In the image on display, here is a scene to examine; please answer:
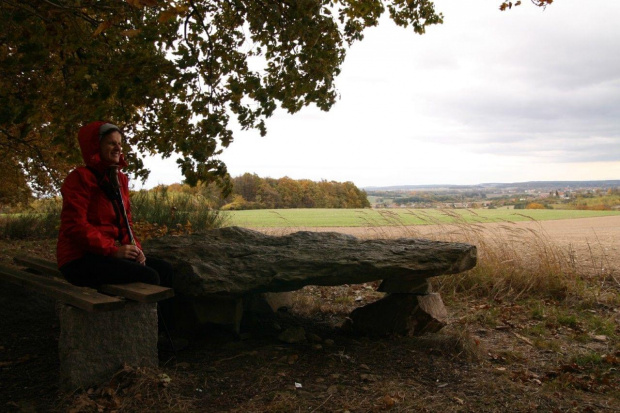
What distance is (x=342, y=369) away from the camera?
4445 mm

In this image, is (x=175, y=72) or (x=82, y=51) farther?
(x=82, y=51)

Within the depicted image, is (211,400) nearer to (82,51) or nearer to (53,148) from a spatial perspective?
(82,51)

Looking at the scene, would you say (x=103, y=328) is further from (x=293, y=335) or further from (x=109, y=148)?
(x=293, y=335)

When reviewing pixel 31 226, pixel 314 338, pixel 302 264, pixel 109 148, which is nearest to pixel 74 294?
pixel 109 148

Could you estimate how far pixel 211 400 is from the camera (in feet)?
12.5

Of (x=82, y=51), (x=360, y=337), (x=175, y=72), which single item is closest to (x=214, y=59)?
(x=175, y=72)

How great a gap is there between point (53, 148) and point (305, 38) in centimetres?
532

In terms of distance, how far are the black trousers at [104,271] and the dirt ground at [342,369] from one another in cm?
73

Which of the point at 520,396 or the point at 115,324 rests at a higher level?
the point at 115,324

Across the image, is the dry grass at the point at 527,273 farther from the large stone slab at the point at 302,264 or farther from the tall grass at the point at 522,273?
the large stone slab at the point at 302,264

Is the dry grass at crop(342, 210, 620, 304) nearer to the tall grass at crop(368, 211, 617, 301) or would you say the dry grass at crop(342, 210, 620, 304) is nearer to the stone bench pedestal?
the tall grass at crop(368, 211, 617, 301)

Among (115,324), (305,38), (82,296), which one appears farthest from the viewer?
(305,38)

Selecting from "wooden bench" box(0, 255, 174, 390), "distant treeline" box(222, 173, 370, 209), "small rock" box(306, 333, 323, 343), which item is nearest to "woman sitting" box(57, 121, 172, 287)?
"wooden bench" box(0, 255, 174, 390)

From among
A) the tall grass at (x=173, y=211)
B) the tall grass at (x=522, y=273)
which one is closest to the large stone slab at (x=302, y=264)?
the tall grass at (x=522, y=273)
